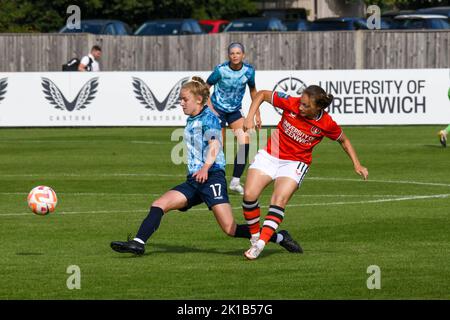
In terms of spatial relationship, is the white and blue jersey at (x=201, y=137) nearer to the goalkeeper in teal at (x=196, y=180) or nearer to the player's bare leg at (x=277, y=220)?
the goalkeeper in teal at (x=196, y=180)

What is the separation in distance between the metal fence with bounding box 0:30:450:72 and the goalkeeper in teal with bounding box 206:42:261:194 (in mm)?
20388

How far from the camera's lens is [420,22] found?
45.2 metres

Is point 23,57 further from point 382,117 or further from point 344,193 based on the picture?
point 344,193

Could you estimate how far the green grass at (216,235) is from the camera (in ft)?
36.5

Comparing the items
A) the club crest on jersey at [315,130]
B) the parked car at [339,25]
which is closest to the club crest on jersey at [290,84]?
the parked car at [339,25]

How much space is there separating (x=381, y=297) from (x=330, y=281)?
2.98 feet

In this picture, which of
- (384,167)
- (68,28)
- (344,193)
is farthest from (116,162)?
(68,28)

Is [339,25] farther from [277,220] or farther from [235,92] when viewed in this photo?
[277,220]

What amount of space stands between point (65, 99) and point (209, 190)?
21.3 meters

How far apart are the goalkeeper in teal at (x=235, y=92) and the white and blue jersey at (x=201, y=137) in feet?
20.9

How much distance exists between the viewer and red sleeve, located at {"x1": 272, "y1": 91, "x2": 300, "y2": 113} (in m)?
13.2

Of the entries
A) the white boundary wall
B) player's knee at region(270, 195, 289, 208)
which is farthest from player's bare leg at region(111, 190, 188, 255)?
the white boundary wall
